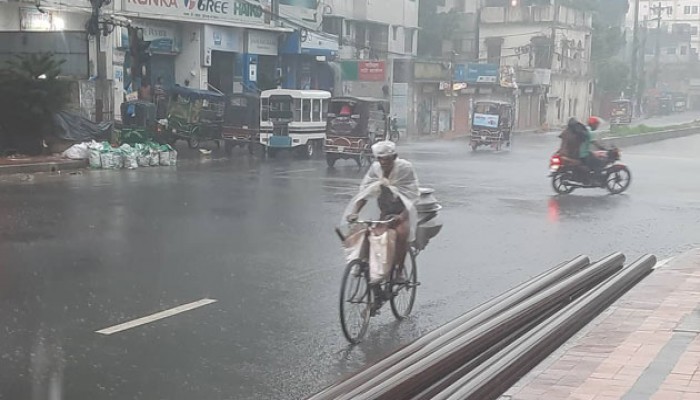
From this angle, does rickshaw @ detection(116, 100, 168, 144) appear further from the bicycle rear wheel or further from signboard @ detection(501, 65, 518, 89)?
signboard @ detection(501, 65, 518, 89)

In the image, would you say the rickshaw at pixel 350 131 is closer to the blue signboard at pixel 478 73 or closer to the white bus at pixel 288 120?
the white bus at pixel 288 120

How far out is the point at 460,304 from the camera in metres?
8.02

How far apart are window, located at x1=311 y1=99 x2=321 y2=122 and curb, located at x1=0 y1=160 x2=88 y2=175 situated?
28.0 ft

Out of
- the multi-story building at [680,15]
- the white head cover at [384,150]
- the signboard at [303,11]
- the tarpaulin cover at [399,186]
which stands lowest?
the tarpaulin cover at [399,186]

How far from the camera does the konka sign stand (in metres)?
28.1

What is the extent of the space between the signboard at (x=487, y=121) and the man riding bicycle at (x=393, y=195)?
92.5 feet

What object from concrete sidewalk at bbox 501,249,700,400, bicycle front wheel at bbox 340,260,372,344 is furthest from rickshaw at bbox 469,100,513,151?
bicycle front wheel at bbox 340,260,372,344

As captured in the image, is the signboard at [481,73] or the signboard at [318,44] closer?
the signboard at [318,44]

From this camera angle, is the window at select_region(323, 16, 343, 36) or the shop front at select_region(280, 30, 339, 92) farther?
the window at select_region(323, 16, 343, 36)

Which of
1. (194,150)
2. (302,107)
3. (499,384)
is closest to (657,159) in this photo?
(302,107)

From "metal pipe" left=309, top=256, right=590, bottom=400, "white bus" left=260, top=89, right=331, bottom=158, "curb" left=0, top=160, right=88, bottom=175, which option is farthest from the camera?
"white bus" left=260, top=89, right=331, bottom=158

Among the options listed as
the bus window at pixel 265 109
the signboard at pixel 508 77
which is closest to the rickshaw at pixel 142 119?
the bus window at pixel 265 109

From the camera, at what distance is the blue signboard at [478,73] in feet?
152

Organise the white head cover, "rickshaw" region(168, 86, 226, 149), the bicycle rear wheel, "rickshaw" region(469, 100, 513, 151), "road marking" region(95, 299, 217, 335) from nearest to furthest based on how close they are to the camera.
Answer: "road marking" region(95, 299, 217, 335) → the white head cover → the bicycle rear wheel → "rickshaw" region(168, 86, 226, 149) → "rickshaw" region(469, 100, 513, 151)
